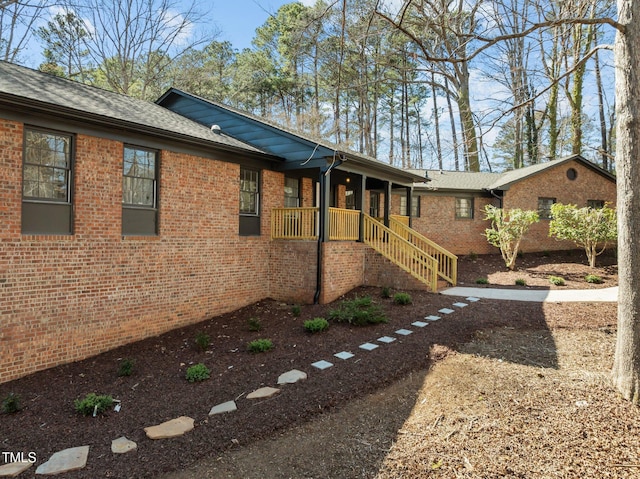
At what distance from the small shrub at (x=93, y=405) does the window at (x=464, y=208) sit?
1645 centimetres

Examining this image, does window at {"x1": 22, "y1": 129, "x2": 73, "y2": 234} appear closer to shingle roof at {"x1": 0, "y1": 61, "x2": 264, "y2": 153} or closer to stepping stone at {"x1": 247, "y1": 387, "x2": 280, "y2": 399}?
shingle roof at {"x1": 0, "y1": 61, "x2": 264, "y2": 153}

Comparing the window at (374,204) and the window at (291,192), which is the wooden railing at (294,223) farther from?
the window at (374,204)

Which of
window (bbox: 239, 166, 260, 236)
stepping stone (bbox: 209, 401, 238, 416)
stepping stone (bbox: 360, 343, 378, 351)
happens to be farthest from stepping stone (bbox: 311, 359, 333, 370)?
window (bbox: 239, 166, 260, 236)

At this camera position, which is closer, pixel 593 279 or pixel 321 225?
pixel 321 225

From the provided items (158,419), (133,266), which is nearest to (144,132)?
(133,266)

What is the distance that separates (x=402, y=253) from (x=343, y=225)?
187 cm

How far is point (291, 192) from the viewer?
11453mm

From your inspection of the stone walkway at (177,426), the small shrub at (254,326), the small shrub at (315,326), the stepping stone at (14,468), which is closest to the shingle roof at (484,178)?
the small shrub at (315,326)

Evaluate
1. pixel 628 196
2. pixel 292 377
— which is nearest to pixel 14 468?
pixel 292 377

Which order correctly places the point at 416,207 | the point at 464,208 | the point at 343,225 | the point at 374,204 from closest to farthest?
1. the point at 343,225
2. the point at 374,204
3. the point at 416,207
4. the point at 464,208

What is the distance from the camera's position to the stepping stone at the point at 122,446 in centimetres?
379

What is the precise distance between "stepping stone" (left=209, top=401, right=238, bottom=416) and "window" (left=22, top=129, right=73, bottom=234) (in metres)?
4.23

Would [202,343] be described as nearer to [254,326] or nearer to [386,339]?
[254,326]

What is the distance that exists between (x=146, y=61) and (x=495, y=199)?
60.7 ft
